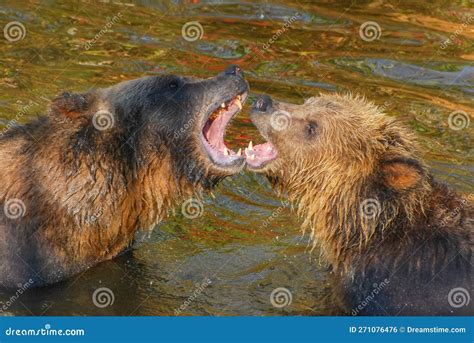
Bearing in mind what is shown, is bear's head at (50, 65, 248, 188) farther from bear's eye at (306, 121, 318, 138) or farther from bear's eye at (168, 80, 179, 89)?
bear's eye at (306, 121, 318, 138)

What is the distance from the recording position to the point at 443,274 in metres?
10.1

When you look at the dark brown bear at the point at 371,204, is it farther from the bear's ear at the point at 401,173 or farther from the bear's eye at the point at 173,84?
the bear's eye at the point at 173,84

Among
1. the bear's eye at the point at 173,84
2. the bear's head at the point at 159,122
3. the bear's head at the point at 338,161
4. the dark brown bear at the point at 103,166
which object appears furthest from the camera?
the bear's eye at the point at 173,84

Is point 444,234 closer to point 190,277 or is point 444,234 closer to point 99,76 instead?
point 190,277

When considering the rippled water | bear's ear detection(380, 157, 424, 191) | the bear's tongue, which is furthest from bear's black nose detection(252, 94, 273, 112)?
Result: the rippled water

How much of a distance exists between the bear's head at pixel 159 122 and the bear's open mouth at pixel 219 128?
11mm

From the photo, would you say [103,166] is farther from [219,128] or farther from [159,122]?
[219,128]

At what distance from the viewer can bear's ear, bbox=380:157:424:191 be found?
33.0 feet

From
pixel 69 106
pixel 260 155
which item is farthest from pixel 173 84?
pixel 260 155

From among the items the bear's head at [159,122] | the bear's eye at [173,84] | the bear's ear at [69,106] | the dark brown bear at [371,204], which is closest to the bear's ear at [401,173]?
the dark brown bear at [371,204]

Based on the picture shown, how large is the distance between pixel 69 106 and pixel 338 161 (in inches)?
Result: 114

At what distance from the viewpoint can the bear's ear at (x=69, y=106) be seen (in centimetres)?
1087

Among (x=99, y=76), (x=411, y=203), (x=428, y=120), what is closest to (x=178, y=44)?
(x=99, y=76)

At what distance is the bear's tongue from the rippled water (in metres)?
1.54
